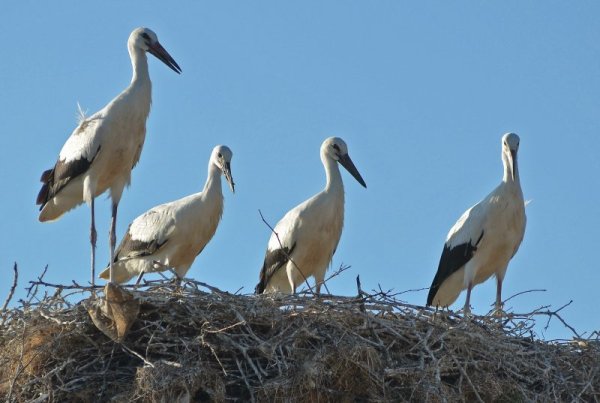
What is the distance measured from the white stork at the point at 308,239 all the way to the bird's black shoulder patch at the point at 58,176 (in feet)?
5.76

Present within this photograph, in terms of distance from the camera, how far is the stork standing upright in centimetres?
1093

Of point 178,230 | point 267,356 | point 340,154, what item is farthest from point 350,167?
point 267,356

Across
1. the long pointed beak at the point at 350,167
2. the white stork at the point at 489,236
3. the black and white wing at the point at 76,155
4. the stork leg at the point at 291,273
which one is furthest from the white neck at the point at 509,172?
the black and white wing at the point at 76,155

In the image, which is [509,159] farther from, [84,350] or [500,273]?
[84,350]

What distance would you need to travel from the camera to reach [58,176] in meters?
11.1

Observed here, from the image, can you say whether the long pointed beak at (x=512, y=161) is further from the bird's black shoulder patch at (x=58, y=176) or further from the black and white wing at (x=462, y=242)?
the bird's black shoulder patch at (x=58, y=176)

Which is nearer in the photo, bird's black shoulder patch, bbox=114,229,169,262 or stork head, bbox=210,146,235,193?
bird's black shoulder patch, bbox=114,229,169,262

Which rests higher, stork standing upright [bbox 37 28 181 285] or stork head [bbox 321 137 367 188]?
stork head [bbox 321 137 367 188]

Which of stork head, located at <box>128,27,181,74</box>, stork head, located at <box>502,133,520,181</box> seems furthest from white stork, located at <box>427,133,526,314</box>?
stork head, located at <box>128,27,181,74</box>

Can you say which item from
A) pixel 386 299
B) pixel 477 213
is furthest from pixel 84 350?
pixel 477 213

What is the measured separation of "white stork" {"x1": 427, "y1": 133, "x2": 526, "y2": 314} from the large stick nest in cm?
286

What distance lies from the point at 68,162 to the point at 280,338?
3.13 metres

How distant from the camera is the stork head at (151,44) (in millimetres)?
11508

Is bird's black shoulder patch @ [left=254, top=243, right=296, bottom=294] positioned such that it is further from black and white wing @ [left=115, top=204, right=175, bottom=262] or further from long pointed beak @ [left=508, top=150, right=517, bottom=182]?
long pointed beak @ [left=508, top=150, right=517, bottom=182]
